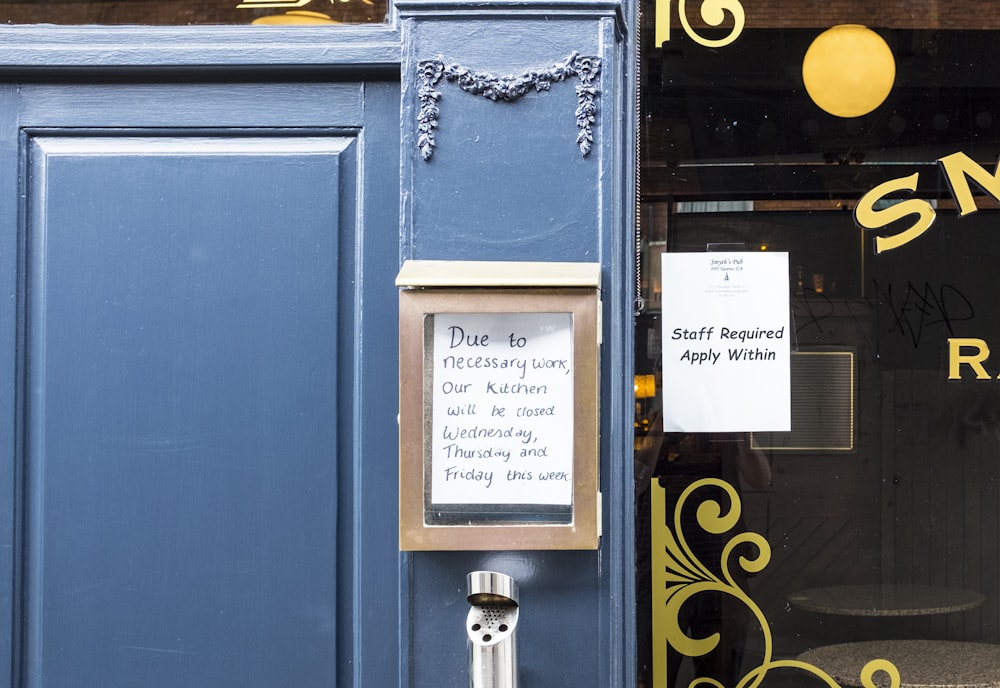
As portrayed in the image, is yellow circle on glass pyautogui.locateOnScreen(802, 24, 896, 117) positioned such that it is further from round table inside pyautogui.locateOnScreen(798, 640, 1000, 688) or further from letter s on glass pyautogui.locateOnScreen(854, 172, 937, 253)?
round table inside pyautogui.locateOnScreen(798, 640, 1000, 688)

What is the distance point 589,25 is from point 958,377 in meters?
1.39

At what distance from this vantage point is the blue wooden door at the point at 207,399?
9.48ft

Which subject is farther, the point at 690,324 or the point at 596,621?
the point at 690,324

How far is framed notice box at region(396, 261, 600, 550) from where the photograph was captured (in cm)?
261

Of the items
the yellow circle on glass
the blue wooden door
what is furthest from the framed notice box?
the yellow circle on glass

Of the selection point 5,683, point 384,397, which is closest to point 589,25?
point 384,397

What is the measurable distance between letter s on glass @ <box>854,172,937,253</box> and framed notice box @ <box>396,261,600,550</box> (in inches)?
34.6

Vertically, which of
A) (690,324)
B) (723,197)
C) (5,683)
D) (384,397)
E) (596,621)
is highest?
(723,197)

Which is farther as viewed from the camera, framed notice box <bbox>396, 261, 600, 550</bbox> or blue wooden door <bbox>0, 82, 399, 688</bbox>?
blue wooden door <bbox>0, 82, 399, 688</bbox>

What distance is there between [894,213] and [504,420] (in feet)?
4.17

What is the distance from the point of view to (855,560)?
9.55 ft

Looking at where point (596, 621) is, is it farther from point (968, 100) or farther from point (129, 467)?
point (968, 100)

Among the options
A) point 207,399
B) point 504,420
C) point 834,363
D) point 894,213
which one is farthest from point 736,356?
point 207,399

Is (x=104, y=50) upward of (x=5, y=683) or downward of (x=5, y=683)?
upward
